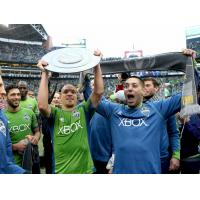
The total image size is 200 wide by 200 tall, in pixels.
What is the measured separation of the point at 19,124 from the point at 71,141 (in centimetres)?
143

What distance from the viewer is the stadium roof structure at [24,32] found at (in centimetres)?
3296

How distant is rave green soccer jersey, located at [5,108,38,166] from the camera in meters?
4.35

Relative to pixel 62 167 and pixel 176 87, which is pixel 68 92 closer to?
pixel 62 167

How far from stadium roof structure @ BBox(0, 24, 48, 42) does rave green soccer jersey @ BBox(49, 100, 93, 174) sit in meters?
29.9

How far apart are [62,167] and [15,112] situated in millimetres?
1589

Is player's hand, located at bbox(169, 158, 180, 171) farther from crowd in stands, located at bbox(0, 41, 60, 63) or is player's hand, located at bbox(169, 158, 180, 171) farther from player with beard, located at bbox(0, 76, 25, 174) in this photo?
crowd in stands, located at bbox(0, 41, 60, 63)

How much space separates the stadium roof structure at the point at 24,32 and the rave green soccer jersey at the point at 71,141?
29.9 m

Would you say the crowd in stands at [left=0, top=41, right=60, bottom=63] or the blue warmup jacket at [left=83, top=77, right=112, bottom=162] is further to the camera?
the crowd in stands at [left=0, top=41, right=60, bottom=63]

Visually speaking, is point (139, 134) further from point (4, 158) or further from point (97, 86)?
point (4, 158)

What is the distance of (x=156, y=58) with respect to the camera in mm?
3385

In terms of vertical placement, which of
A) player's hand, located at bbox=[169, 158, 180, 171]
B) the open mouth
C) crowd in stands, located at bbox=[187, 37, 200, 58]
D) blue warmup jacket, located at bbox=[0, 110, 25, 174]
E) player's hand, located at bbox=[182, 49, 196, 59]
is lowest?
crowd in stands, located at bbox=[187, 37, 200, 58]

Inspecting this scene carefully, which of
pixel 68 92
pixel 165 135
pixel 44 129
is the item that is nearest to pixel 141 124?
pixel 165 135

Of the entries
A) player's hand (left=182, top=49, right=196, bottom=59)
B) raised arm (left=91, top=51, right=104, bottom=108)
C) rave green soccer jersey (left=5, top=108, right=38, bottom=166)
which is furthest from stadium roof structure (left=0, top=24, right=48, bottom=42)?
player's hand (left=182, top=49, right=196, bottom=59)

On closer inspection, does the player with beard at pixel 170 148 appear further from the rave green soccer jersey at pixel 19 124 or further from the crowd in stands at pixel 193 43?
the crowd in stands at pixel 193 43
